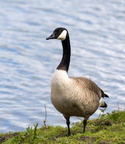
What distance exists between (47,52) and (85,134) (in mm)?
10064

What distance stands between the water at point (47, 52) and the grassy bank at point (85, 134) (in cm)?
218

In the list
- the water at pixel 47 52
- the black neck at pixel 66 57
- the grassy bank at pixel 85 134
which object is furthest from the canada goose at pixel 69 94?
the water at pixel 47 52

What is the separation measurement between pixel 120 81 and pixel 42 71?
260 centimetres

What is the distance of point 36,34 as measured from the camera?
1959 cm

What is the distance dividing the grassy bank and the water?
7.16 feet

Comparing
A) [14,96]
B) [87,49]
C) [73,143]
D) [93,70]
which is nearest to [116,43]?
[87,49]

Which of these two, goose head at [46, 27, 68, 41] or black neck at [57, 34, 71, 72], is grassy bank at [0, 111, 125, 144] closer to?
black neck at [57, 34, 71, 72]

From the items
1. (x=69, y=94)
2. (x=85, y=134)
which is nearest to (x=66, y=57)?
(x=69, y=94)

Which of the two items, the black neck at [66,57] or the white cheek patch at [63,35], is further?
the white cheek patch at [63,35]

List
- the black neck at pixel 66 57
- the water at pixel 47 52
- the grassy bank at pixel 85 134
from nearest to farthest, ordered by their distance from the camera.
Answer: the grassy bank at pixel 85 134 < the black neck at pixel 66 57 < the water at pixel 47 52

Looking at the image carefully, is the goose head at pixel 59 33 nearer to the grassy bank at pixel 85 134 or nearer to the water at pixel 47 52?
the grassy bank at pixel 85 134

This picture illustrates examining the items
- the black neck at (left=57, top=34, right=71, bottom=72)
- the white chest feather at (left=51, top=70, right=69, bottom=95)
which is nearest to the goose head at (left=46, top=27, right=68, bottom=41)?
the black neck at (left=57, top=34, right=71, bottom=72)

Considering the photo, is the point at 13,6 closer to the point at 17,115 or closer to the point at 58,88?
the point at 17,115

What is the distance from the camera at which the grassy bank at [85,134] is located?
23.0ft
